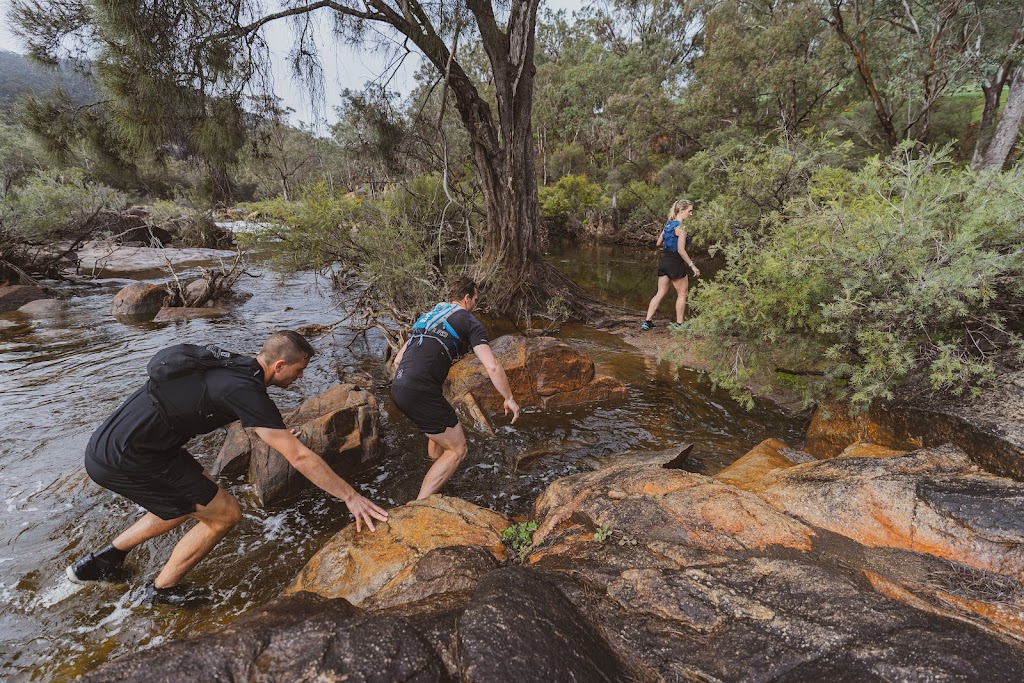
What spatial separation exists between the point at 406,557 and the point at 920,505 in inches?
124

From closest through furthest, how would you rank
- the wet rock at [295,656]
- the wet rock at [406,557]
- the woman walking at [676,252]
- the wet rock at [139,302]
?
the wet rock at [295,656], the wet rock at [406,557], the woman walking at [676,252], the wet rock at [139,302]

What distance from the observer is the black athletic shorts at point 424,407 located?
149 inches

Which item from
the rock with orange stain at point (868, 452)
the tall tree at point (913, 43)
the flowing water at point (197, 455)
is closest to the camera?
the flowing water at point (197, 455)

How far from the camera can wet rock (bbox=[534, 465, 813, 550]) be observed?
2631mm

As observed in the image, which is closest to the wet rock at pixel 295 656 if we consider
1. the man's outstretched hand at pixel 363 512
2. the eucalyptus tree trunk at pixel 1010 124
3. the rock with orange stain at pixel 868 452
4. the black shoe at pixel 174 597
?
the man's outstretched hand at pixel 363 512

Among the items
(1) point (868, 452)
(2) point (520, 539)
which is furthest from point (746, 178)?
(2) point (520, 539)

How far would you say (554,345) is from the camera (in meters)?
6.04

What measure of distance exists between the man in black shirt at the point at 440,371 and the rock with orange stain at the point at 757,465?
1.87 meters

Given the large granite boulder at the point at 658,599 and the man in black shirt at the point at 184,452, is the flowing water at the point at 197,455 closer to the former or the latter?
the man in black shirt at the point at 184,452

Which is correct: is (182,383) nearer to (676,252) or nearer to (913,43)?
(676,252)

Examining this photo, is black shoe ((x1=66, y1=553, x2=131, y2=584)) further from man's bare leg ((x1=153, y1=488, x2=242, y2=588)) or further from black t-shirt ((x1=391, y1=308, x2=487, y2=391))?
black t-shirt ((x1=391, y1=308, x2=487, y2=391))

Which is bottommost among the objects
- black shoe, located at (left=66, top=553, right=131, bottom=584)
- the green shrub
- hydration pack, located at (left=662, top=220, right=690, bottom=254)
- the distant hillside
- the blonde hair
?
black shoe, located at (left=66, top=553, right=131, bottom=584)

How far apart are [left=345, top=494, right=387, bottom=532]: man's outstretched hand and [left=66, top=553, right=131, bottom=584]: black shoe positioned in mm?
1750

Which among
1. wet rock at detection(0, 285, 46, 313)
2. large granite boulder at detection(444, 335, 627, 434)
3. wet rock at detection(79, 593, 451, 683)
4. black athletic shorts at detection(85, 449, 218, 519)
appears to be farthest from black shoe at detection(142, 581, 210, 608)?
wet rock at detection(0, 285, 46, 313)
